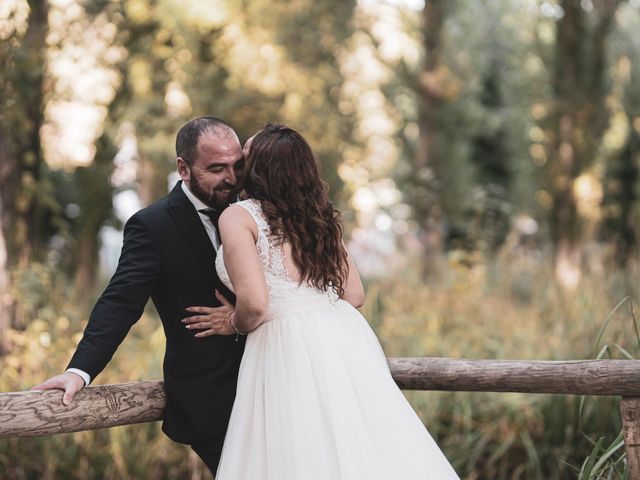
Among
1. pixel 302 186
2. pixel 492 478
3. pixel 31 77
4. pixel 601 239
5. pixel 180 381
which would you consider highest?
pixel 31 77

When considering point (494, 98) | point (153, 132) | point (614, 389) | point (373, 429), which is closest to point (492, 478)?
point (614, 389)

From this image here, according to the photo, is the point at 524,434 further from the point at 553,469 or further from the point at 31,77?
the point at 31,77

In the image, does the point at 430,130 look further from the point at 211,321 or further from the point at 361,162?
the point at 211,321

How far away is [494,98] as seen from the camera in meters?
21.3

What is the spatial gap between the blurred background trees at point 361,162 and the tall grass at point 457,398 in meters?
0.02

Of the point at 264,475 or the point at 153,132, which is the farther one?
the point at 153,132

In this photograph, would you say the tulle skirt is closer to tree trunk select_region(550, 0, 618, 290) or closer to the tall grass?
the tall grass

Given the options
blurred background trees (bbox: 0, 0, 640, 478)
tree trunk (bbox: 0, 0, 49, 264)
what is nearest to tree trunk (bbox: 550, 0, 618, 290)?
blurred background trees (bbox: 0, 0, 640, 478)

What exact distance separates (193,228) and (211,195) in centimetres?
13

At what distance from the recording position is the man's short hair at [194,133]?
9.44ft

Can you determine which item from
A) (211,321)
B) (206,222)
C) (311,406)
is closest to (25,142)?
(206,222)

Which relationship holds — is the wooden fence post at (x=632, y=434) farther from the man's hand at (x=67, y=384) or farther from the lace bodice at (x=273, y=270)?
the man's hand at (x=67, y=384)

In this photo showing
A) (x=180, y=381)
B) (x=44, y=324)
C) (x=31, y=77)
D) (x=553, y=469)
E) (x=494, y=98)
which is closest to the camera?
(x=180, y=381)

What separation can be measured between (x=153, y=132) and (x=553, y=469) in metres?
7.97
